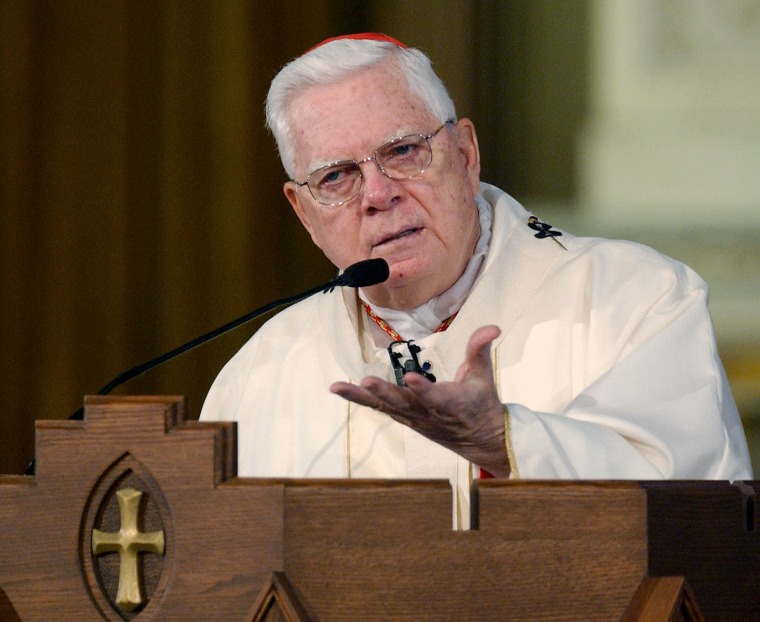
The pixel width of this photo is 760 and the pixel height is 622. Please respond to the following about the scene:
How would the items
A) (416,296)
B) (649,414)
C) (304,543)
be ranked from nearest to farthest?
1. (304,543)
2. (649,414)
3. (416,296)

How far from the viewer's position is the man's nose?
279 centimetres

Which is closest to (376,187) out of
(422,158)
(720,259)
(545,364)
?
(422,158)

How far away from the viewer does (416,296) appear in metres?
2.91

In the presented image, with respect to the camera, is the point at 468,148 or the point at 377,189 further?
the point at 468,148

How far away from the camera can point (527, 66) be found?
16.6 ft

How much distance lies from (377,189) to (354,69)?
1.05 feet

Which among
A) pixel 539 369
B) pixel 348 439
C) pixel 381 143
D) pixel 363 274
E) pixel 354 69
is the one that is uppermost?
pixel 354 69

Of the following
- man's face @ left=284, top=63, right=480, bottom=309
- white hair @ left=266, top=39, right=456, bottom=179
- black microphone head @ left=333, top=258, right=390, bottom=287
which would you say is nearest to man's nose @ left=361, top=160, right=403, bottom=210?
man's face @ left=284, top=63, right=480, bottom=309

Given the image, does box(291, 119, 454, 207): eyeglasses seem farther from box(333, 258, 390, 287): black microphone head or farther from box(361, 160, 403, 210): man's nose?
box(333, 258, 390, 287): black microphone head

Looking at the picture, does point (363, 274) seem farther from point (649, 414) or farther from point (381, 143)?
point (649, 414)

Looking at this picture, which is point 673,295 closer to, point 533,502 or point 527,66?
point 533,502

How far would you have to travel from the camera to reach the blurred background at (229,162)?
4.50 metres

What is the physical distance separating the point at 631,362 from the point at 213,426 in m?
1.15

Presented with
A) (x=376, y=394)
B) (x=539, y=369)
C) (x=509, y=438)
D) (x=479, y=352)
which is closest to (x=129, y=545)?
(x=376, y=394)
